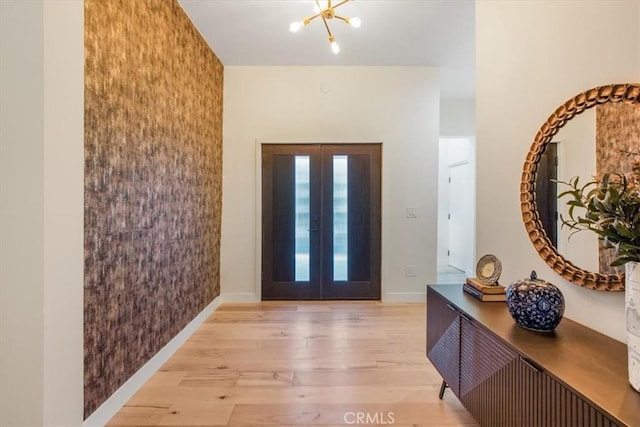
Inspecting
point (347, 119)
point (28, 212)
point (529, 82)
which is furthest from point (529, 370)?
point (347, 119)

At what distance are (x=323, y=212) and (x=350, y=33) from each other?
2050 millimetres

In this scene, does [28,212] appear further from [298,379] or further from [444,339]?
[444,339]

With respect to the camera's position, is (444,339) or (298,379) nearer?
(444,339)

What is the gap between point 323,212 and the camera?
4039 millimetres

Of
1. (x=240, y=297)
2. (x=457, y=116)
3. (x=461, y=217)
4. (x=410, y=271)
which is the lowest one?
(x=240, y=297)

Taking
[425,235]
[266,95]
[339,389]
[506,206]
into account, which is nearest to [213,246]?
[266,95]

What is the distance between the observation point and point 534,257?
1736 mm

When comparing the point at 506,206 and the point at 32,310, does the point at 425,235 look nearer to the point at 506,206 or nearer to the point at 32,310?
the point at 506,206

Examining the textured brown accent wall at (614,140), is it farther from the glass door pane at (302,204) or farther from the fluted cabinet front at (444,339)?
the glass door pane at (302,204)

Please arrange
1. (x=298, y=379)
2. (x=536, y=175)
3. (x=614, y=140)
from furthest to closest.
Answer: (x=298, y=379) < (x=536, y=175) < (x=614, y=140)

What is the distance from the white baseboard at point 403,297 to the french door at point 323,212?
0.12 m

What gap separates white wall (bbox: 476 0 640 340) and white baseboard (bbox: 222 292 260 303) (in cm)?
282

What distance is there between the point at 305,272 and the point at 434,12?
3164mm

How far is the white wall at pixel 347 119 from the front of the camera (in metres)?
4.03
